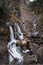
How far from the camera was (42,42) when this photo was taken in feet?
33.9

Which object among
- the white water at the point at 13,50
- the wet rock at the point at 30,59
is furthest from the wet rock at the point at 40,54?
the white water at the point at 13,50

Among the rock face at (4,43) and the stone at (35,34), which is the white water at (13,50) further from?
the stone at (35,34)

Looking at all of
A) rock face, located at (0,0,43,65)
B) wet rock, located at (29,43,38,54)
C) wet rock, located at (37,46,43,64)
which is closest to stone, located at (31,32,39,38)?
rock face, located at (0,0,43,65)

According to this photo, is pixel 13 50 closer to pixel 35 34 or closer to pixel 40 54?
pixel 40 54

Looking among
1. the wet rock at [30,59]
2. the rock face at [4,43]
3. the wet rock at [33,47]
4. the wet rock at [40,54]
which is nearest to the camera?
the wet rock at [30,59]

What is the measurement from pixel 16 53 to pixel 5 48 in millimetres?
514

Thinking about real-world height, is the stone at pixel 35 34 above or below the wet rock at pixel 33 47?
above

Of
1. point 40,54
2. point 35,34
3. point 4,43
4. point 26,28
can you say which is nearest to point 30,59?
point 40,54

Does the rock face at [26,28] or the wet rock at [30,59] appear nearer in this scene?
the wet rock at [30,59]

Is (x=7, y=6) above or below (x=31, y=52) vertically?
above

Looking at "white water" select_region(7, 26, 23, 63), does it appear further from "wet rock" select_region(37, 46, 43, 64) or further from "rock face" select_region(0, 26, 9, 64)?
"wet rock" select_region(37, 46, 43, 64)

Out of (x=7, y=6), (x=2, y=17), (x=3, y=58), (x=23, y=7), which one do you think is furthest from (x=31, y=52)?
(x=23, y=7)

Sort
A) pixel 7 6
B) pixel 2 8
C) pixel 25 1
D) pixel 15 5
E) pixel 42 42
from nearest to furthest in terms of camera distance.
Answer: pixel 42 42
pixel 2 8
pixel 7 6
pixel 15 5
pixel 25 1

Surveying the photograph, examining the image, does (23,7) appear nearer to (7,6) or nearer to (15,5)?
(15,5)
